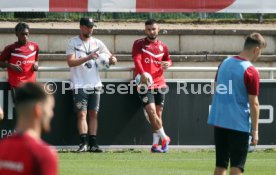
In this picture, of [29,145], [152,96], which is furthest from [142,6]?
[29,145]

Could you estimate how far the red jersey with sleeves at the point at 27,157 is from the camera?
5359 millimetres

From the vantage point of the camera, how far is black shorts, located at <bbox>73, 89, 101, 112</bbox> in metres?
16.2

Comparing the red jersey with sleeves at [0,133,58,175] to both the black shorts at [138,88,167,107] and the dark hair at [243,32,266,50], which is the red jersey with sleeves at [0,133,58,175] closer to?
the dark hair at [243,32,266,50]

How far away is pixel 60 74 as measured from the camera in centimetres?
1819

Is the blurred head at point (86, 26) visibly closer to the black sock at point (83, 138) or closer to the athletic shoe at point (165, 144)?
the black sock at point (83, 138)

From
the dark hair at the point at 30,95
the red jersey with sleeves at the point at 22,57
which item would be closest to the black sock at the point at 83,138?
the red jersey with sleeves at the point at 22,57

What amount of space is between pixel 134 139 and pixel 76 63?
1951mm

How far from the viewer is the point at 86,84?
1614 centimetres

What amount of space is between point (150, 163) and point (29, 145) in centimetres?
905

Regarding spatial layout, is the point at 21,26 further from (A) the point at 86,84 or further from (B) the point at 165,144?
(B) the point at 165,144

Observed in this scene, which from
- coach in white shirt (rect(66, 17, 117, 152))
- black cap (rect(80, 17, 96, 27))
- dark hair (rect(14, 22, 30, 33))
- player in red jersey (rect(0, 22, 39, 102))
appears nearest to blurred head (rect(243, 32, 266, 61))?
black cap (rect(80, 17, 96, 27))

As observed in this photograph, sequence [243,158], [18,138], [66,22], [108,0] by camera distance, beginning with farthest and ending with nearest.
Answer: [66,22] < [108,0] < [243,158] < [18,138]

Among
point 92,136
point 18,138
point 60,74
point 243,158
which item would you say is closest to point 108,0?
point 60,74

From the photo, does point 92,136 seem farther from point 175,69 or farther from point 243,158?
point 243,158
